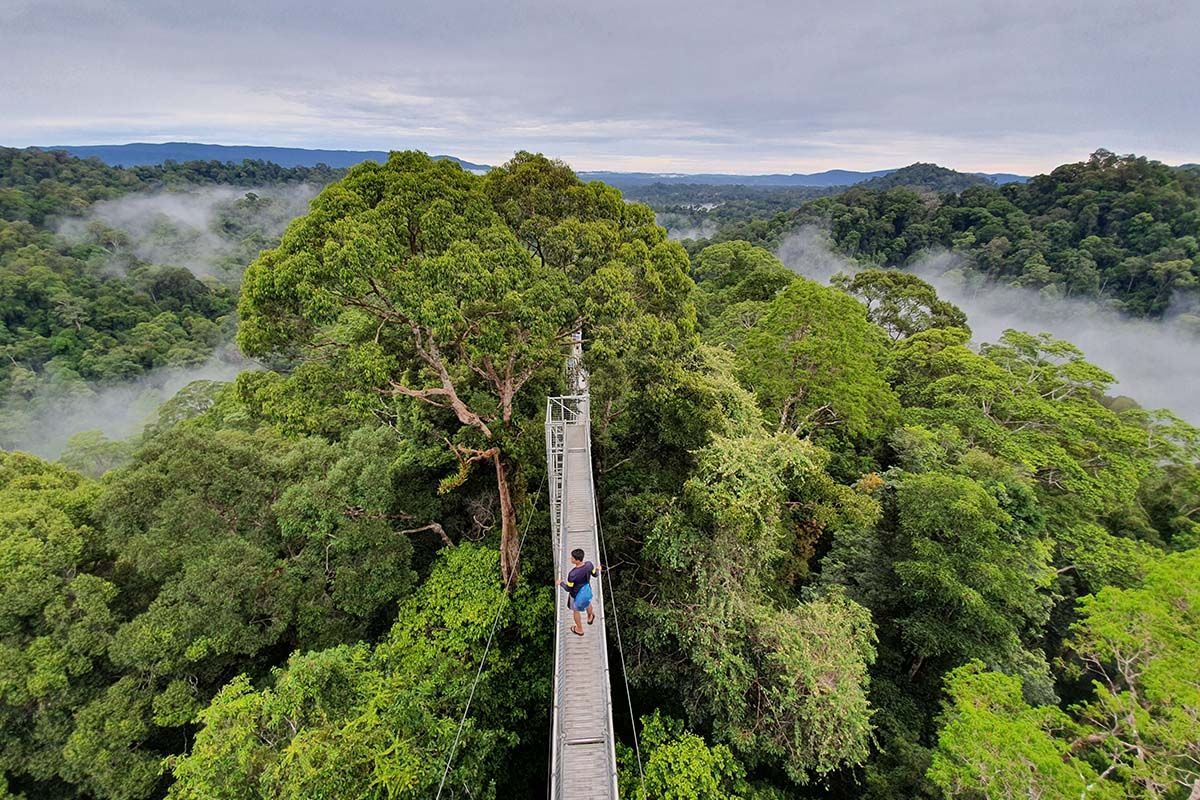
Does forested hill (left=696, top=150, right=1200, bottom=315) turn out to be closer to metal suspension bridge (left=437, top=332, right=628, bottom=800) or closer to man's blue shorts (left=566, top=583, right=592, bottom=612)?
metal suspension bridge (left=437, top=332, right=628, bottom=800)

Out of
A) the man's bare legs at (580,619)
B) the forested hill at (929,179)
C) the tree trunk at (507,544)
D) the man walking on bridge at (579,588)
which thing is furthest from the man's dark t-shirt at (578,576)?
the forested hill at (929,179)

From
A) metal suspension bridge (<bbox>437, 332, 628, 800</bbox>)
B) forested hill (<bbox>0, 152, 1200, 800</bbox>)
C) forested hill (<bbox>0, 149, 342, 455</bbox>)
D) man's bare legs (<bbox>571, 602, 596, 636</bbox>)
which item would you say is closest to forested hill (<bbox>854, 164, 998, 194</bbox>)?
forested hill (<bbox>0, 149, 342, 455</bbox>)

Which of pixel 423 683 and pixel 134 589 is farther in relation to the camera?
pixel 134 589

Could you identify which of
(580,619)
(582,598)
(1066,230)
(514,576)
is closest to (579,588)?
(582,598)

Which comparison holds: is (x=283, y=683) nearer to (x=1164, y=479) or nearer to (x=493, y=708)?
(x=493, y=708)

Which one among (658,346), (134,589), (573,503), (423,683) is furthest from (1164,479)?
(134,589)

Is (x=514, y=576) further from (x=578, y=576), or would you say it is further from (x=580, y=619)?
(x=578, y=576)

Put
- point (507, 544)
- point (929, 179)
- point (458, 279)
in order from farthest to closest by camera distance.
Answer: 1. point (929, 179)
2. point (507, 544)
3. point (458, 279)
